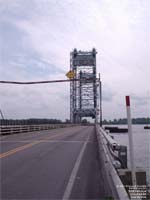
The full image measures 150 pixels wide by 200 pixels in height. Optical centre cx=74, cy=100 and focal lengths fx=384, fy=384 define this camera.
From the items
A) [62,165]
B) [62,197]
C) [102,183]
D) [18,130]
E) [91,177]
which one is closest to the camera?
[62,197]

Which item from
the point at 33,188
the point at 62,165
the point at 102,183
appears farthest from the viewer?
the point at 62,165

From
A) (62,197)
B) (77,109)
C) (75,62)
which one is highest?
(75,62)

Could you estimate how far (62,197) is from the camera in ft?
28.1

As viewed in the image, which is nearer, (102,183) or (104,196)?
(104,196)

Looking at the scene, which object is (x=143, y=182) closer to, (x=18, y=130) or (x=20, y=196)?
(x=20, y=196)

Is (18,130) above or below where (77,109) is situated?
below

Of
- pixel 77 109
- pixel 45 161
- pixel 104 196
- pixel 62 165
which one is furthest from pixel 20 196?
pixel 77 109

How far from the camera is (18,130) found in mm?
44625

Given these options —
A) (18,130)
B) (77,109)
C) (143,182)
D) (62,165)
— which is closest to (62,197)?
(143,182)

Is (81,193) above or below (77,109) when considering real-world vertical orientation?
below

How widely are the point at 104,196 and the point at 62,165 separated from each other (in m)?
5.67

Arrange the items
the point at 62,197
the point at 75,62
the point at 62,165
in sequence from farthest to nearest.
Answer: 1. the point at 75,62
2. the point at 62,165
3. the point at 62,197

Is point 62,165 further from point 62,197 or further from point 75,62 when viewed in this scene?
point 75,62

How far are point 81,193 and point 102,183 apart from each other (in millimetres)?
1507
